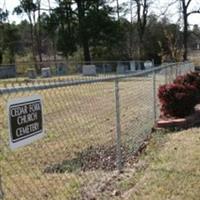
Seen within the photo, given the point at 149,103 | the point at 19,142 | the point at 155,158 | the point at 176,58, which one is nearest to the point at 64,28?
the point at 176,58

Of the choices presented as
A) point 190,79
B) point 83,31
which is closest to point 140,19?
point 83,31

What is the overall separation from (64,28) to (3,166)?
55895 millimetres

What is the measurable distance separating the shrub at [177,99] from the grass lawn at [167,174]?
2466mm

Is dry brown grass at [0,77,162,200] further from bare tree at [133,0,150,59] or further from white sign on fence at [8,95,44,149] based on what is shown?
bare tree at [133,0,150,59]

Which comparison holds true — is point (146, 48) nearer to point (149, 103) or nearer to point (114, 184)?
point (149, 103)

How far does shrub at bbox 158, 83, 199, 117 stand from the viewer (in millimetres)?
12320

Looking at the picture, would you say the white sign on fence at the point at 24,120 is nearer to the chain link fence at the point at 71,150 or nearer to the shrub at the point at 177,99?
the chain link fence at the point at 71,150

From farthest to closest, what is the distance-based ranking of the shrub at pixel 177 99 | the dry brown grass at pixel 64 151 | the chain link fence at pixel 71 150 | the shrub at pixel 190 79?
1. the shrub at pixel 190 79
2. the shrub at pixel 177 99
3. the dry brown grass at pixel 64 151
4. the chain link fence at pixel 71 150

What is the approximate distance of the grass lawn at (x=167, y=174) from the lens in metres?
6.39

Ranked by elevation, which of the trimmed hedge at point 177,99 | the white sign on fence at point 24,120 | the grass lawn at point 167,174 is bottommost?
the grass lawn at point 167,174

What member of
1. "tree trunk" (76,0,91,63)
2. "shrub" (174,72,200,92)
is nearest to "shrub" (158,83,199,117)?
"shrub" (174,72,200,92)

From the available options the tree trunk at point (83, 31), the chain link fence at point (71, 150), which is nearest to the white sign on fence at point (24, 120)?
the chain link fence at point (71, 150)

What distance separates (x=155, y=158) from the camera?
27.4ft

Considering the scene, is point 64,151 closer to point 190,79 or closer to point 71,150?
point 71,150
